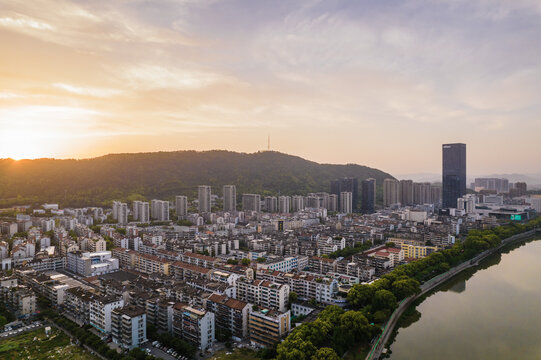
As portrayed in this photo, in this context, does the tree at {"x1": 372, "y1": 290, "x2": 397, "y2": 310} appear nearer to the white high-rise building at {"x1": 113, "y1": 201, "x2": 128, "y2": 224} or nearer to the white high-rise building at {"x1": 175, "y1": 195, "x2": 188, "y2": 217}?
the white high-rise building at {"x1": 113, "y1": 201, "x2": 128, "y2": 224}

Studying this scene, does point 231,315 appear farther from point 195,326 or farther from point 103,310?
point 103,310

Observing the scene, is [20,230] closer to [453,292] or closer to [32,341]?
[32,341]

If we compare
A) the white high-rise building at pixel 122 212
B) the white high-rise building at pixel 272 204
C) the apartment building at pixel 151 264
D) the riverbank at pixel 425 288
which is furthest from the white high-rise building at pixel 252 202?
the apartment building at pixel 151 264

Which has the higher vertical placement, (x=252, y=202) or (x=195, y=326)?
(x=252, y=202)

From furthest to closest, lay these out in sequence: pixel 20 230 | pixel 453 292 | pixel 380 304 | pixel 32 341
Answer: pixel 20 230 → pixel 453 292 → pixel 380 304 → pixel 32 341

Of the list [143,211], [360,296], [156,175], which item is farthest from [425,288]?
[156,175]

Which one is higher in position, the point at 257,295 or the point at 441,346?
the point at 257,295

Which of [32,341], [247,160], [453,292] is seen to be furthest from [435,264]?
[247,160]
